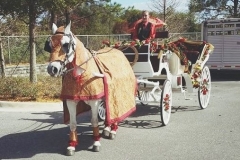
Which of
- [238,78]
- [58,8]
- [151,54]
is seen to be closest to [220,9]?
[238,78]

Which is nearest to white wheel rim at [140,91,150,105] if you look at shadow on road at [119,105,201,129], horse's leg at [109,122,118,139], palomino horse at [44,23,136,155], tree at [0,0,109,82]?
shadow on road at [119,105,201,129]

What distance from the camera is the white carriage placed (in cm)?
802

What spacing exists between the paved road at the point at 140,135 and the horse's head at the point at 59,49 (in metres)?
1.45

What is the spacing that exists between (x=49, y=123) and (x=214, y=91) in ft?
23.7

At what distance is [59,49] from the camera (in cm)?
551

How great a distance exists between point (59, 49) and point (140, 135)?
2633 mm

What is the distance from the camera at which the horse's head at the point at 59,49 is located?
537cm

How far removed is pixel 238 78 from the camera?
60.1 feet

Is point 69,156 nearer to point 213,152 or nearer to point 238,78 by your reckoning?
point 213,152

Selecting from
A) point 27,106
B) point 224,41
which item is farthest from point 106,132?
point 224,41

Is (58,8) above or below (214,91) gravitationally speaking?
above

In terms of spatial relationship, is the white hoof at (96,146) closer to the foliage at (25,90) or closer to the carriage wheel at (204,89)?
the carriage wheel at (204,89)

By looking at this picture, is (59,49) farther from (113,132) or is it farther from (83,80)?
(113,132)

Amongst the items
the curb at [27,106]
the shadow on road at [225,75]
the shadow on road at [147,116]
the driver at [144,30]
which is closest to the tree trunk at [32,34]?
the curb at [27,106]
